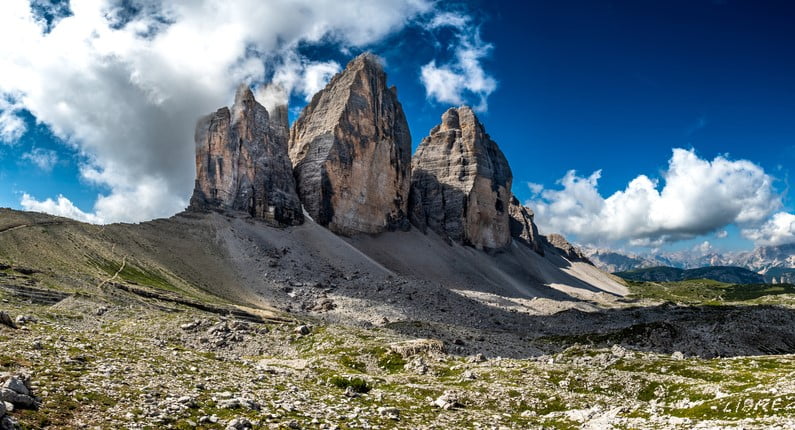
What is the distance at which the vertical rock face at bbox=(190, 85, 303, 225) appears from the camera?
16688 centimetres

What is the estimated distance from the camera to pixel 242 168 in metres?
171

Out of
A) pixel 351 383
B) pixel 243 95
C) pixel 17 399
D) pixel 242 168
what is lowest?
pixel 351 383

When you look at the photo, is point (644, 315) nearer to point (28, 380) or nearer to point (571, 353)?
point (571, 353)

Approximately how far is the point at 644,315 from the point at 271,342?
105m

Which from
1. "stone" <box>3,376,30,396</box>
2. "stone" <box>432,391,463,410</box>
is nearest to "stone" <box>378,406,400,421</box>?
"stone" <box>432,391,463,410</box>

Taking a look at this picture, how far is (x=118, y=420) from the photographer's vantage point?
15.0 metres

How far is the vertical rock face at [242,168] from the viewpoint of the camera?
547 feet

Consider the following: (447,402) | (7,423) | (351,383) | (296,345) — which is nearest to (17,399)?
(7,423)

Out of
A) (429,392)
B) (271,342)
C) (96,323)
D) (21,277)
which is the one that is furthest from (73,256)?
(429,392)

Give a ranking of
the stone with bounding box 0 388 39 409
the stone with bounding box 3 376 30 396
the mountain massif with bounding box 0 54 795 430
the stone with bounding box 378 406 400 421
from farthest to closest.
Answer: the stone with bounding box 378 406 400 421, the mountain massif with bounding box 0 54 795 430, the stone with bounding box 3 376 30 396, the stone with bounding box 0 388 39 409

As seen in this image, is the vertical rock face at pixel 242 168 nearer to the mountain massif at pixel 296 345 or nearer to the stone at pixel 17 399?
the mountain massif at pixel 296 345

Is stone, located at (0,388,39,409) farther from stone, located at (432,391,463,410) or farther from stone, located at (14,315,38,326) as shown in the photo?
stone, located at (14,315,38,326)

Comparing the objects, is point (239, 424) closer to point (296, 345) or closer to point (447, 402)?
point (447, 402)

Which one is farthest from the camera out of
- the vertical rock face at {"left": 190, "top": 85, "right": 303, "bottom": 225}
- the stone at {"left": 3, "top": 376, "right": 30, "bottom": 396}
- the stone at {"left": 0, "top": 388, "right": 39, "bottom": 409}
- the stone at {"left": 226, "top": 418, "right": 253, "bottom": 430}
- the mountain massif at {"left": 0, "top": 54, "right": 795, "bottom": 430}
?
the vertical rock face at {"left": 190, "top": 85, "right": 303, "bottom": 225}
